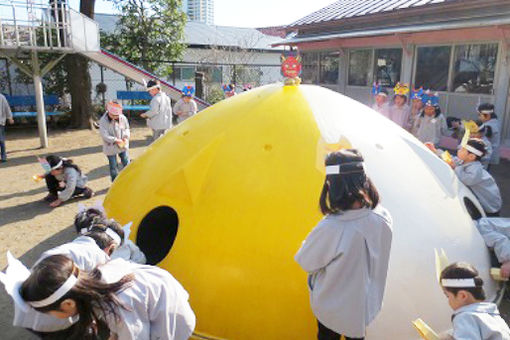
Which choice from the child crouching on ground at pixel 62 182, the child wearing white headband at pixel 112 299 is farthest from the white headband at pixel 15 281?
the child crouching on ground at pixel 62 182

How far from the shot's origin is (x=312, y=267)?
250cm

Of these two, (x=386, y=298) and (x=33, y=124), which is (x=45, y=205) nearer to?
(x=386, y=298)

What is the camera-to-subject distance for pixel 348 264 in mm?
2434

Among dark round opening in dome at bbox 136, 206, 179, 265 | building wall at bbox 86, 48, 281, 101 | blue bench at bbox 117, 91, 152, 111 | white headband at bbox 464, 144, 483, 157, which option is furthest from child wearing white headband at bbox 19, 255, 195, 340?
building wall at bbox 86, 48, 281, 101

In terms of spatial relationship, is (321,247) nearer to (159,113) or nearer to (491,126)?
(491,126)

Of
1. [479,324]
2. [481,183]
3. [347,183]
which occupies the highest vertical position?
[347,183]

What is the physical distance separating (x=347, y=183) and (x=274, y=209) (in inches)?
49.5

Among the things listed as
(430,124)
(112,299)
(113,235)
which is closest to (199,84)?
(430,124)

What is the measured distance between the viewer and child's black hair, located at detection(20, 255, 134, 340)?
1689 millimetres

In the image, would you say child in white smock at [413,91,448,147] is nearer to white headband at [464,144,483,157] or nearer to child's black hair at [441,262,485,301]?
white headband at [464,144,483,157]

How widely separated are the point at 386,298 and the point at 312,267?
3.88 feet

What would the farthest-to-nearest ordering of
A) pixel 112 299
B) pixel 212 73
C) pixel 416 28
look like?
pixel 212 73, pixel 416 28, pixel 112 299

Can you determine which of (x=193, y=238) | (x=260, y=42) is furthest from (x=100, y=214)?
(x=260, y=42)

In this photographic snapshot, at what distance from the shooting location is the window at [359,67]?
579 inches
